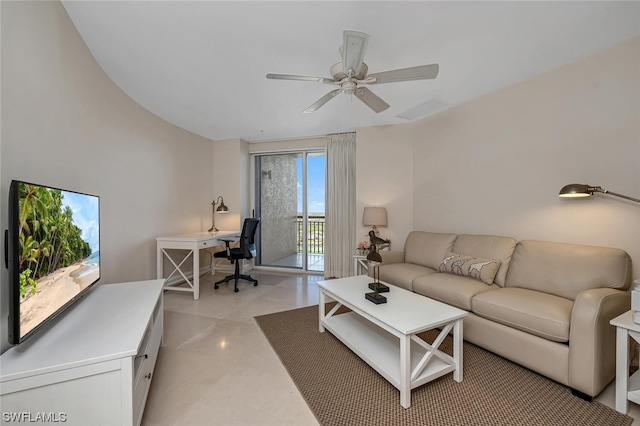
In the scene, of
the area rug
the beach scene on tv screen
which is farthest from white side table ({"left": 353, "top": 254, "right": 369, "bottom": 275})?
the beach scene on tv screen

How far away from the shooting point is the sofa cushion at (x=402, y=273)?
269cm

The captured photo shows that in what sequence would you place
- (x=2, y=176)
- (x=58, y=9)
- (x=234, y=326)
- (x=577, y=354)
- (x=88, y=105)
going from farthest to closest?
(x=234, y=326) < (x=88, y=105) < (x=58, y=9) < (x=577, y=354) < (x=2, y=176)

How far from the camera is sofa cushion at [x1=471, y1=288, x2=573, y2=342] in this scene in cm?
164

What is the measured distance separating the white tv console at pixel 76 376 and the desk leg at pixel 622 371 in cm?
253

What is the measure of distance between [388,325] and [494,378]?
35.2 inches

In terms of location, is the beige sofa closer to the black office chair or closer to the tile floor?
the tile floor

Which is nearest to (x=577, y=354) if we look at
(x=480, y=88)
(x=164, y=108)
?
(x=480, y=88)

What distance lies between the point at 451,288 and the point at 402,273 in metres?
0.60

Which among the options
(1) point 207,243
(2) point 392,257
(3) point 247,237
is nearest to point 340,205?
(2) point 392,257

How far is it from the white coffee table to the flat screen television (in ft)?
5.76

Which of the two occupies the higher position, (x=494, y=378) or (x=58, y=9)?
(x=58, y=9)

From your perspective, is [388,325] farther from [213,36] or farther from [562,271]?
[213,36]

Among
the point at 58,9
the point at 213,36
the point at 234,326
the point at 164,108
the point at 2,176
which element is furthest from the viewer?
the point at 164,108

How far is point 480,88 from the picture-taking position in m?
2.69
